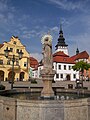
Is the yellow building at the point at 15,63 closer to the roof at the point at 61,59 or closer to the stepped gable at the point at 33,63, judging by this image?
the roof at the point at 61,59

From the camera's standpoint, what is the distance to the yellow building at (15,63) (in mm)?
53281

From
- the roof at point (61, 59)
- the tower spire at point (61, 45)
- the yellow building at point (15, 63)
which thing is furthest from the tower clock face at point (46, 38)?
the tower spire at point (61, 45)

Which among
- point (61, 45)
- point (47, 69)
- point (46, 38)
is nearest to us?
point (47, 69)

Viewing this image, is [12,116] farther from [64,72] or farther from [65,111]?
[64,72]

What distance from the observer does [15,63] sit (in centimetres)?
5441

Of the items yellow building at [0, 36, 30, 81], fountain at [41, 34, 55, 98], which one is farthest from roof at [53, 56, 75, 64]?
fountain at [41, 34, 55, 98]

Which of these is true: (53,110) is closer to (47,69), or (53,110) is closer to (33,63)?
(47,69)

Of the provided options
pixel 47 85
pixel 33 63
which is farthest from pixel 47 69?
pixel 33 63

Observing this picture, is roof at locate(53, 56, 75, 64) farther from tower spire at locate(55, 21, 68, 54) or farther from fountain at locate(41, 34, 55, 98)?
fountain at locate(41, 34, 55, 98)

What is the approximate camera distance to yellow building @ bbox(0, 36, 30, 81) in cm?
5328

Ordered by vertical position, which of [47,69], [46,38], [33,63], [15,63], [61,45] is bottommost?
[47,69]

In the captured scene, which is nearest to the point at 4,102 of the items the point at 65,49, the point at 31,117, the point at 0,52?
the point at 31,117

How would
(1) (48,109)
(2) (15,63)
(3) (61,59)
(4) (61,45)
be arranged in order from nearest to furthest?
(1) (48,109) < (2) (15,63) < (3) (61,59) < (4) (61,45)

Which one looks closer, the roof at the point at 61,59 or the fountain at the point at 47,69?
the fountain at the point at 47,69
